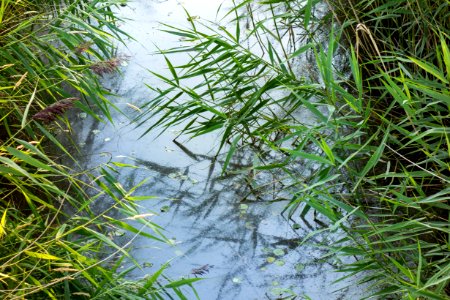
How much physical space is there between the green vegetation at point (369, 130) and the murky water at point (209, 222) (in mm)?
108

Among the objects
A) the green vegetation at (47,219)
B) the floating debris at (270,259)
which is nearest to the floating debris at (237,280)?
the floating debris at (270,259)

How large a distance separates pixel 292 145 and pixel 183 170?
0.54m

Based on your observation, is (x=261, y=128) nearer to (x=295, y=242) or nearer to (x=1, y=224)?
(x=295, y=242)

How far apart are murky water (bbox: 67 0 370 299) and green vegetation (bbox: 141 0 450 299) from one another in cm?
11

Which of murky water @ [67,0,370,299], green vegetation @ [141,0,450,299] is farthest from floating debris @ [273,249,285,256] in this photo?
green vegetation @ [141,0,450,299]

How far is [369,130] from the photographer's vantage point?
10.4 ft

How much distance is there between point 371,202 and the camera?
3230mm

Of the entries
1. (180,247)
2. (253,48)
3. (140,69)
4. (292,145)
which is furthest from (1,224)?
(253,48)

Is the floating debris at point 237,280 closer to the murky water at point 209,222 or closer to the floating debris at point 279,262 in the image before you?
the murky water at point 209,222

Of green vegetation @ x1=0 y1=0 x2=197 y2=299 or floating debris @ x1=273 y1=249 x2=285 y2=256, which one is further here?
floating debris @ x1=273 y1=249 x2=285 y2=256

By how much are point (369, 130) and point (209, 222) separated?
31.3 inches

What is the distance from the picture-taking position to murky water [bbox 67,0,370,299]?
3.03m

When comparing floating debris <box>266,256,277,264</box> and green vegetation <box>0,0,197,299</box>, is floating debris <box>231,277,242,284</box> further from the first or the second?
green vegetation <box>0,0,197,299</box>

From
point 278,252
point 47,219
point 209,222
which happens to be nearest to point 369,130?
point 278,252
